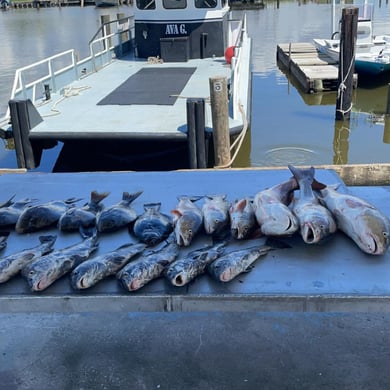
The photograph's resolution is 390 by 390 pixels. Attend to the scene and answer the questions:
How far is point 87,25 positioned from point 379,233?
4202cm

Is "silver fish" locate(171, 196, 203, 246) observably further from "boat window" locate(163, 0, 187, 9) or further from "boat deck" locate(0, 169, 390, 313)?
"boat window" locate(163, 0, 187, 9)

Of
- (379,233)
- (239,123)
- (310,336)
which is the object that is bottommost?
(310,336)

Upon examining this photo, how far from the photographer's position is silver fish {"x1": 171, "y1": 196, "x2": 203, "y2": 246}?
231 cm

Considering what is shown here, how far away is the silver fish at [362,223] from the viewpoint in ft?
7.02

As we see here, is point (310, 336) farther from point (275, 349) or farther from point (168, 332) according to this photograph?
point (168, 332)

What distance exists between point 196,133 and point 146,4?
640 centimetres

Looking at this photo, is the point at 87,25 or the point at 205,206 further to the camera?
the point at 87,25

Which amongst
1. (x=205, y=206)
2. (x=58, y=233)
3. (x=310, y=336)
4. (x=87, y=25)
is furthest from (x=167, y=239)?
(x=87, y=25)

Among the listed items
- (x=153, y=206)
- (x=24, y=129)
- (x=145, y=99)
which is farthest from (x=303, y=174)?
(x=145, y=99)

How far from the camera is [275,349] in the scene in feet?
10.8

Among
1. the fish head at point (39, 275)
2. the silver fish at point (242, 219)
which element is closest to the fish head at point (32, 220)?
the fish head at point (39, 275)

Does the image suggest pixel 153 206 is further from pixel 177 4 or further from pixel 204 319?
pixel 177 4

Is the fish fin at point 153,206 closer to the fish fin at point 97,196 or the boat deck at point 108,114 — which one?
the fish fin at point 97,196

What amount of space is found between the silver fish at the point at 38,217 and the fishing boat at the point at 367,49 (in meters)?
12.5
